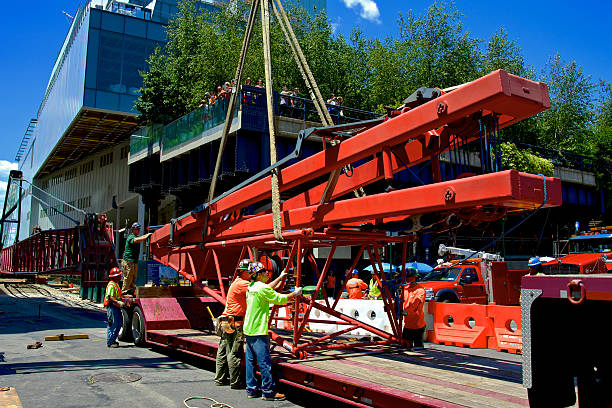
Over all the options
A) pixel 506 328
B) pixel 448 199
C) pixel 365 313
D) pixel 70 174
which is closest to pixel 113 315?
pixel 365 313

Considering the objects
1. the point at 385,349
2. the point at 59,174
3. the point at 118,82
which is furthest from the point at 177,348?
the point at 59,174

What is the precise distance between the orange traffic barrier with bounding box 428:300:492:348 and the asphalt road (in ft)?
19.8

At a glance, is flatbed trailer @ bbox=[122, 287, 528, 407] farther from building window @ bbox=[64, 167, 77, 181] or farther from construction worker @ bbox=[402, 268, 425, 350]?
building window @ bbox=[64, 167, 77, 181]

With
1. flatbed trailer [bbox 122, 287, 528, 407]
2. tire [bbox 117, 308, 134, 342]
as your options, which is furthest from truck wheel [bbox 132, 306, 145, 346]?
flatbed trailer [bbox 122, 287, 528, 407]

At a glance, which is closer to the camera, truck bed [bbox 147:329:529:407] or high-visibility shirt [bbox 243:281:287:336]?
truck bed [bbox 147:329:529:407]

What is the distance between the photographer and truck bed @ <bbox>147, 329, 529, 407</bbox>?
5328mm

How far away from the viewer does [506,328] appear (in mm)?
11914

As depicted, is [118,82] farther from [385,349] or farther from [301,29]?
[385,349]

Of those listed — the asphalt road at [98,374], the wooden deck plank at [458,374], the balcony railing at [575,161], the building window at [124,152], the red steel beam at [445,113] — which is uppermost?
the building window at [124,152]

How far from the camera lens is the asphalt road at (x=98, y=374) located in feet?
23.2

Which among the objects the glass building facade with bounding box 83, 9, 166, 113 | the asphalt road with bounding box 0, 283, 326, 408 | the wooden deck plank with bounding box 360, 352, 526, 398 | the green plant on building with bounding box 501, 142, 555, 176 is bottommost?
the asphalt road with bounding box 0, 283, 326, 408

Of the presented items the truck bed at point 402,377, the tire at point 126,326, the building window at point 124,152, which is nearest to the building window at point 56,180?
the building window at point 124,152

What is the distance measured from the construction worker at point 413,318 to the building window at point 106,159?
40215 millimetres

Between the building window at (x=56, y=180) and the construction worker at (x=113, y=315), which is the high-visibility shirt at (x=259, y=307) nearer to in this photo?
the construction worker at (x=113, y=315)
